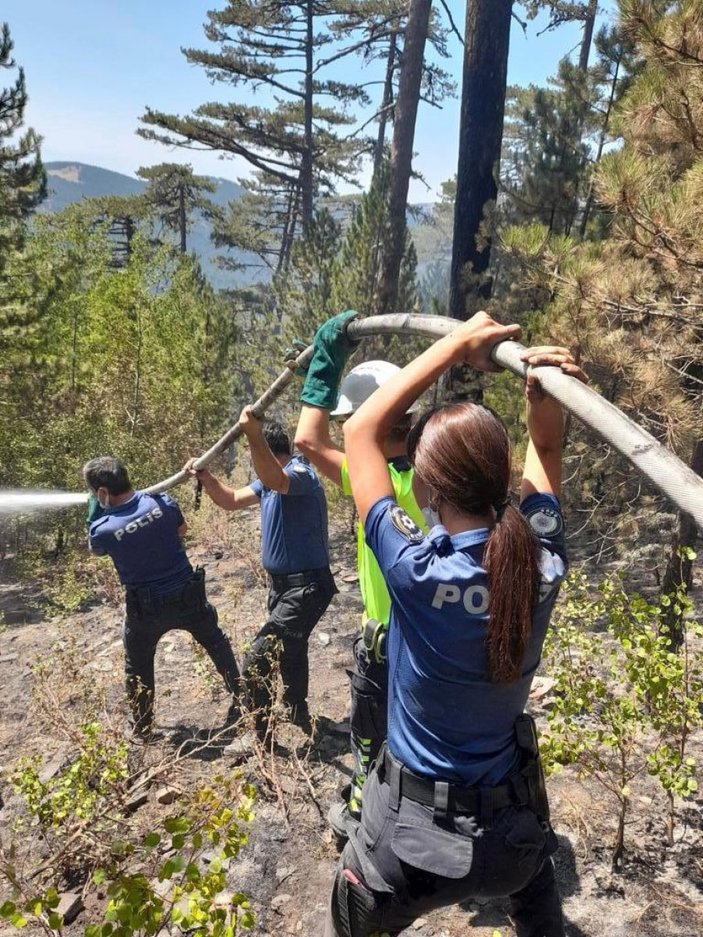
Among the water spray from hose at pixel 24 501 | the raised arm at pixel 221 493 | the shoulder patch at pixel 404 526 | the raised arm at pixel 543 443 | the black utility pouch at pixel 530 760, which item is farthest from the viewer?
the water spray from hose at pixel 24 501

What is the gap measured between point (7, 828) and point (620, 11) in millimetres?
5344

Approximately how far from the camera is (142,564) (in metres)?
4.11

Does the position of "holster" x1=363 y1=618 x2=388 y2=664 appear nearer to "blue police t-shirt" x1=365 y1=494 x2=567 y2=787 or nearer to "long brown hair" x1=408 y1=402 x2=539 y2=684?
"blue police t-shirt" x1=365 y1=494 x2=567 y2=787

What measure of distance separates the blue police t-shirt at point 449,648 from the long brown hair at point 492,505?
0.04 m

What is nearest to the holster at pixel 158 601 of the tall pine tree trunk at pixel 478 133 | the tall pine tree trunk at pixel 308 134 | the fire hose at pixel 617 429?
the fire hose at pixel 617 429

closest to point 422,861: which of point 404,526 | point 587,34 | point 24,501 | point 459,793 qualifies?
point 459,793

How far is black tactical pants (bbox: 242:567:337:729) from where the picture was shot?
390 cm

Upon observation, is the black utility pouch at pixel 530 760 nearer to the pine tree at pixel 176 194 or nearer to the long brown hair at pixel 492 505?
the long brown hair at pixel 492 505

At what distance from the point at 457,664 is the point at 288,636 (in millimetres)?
2527

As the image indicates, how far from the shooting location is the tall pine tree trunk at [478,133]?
7035 millimetres

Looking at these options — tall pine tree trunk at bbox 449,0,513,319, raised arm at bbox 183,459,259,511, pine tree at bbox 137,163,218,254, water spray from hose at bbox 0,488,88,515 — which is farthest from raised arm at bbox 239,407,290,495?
pine tree at bbox 137,163,218,254

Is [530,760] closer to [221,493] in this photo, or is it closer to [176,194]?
[221,493]

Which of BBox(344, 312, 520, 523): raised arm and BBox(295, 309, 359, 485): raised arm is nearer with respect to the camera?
BBox(344, 312, 520, 523): raised arm

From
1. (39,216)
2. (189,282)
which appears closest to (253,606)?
(39,216)
